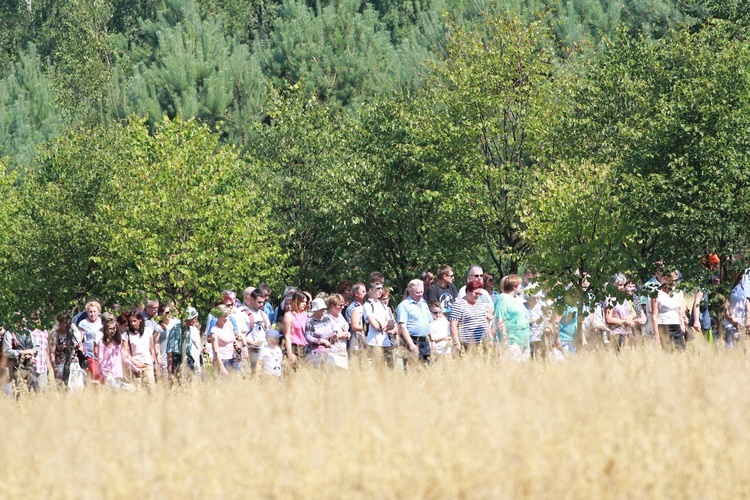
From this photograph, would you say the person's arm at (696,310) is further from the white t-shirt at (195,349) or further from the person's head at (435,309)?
the white t-shirt at (195,349)

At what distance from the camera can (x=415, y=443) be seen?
7.36 m

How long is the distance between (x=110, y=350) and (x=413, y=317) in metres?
3.76

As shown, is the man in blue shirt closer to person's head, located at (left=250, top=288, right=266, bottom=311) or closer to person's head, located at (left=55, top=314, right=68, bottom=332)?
person's head, located at (left=250, top=288, right=266, bottom=311)

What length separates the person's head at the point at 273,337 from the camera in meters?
14.1

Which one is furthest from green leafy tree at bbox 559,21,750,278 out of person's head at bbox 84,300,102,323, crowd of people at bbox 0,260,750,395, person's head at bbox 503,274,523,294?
person's head at bbox 84,300,102,323

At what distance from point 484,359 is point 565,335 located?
4.35 m

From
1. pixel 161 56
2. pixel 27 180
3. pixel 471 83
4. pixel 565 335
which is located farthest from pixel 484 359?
pixel 161 56

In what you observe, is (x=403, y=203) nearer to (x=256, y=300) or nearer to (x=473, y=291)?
(x=256, y=300)

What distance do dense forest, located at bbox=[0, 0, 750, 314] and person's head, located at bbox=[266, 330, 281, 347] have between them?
5.94 m

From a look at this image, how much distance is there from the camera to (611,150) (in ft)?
81.9

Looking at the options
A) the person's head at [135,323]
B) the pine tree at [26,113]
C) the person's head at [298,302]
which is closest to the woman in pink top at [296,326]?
the person's head at [298,302]

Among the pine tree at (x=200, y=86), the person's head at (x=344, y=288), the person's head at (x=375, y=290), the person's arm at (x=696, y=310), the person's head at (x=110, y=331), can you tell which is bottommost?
the person's arm at (x=696, y=310)

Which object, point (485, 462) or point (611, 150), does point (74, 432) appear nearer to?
point (485, 462)

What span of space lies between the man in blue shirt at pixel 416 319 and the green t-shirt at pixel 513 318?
1.43m
